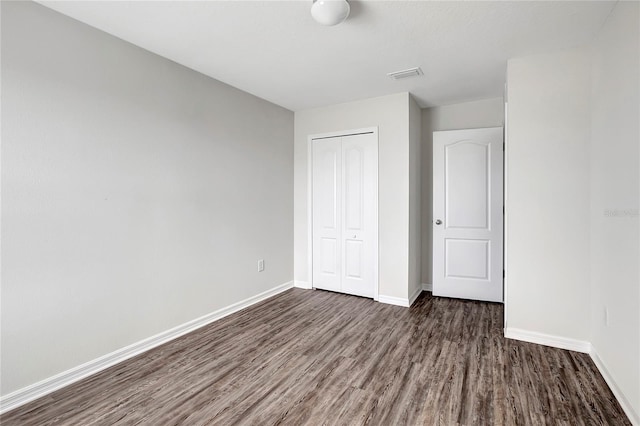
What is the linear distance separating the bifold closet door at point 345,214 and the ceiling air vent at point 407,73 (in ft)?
2.75

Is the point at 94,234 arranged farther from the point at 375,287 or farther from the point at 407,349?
the point at 375,287

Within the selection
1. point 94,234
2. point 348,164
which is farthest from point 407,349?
point 94,234

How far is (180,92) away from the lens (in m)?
2.83

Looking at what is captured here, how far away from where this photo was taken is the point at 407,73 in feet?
9.93

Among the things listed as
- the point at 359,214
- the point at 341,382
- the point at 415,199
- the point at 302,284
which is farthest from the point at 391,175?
the point at 341,382

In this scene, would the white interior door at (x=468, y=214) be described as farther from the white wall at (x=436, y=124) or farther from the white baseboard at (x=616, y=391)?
the white baseboard at (x=616, y=391)

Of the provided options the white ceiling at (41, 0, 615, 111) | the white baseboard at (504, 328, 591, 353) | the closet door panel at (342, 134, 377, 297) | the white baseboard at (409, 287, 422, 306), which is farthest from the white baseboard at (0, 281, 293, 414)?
the white baseboard at (504, 328, 591, 353)

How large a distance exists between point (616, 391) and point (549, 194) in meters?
1.40

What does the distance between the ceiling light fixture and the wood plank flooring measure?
7.78ft

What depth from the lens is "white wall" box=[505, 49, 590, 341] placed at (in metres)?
2.47

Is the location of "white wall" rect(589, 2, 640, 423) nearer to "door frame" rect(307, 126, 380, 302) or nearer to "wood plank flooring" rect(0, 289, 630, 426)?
"wood plank flooring" rect(0, 289, 630, 426)

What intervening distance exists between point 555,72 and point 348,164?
2203 millimetres

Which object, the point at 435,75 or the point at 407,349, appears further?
the point at 435,75

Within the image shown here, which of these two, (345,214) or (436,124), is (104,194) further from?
(436,124)
